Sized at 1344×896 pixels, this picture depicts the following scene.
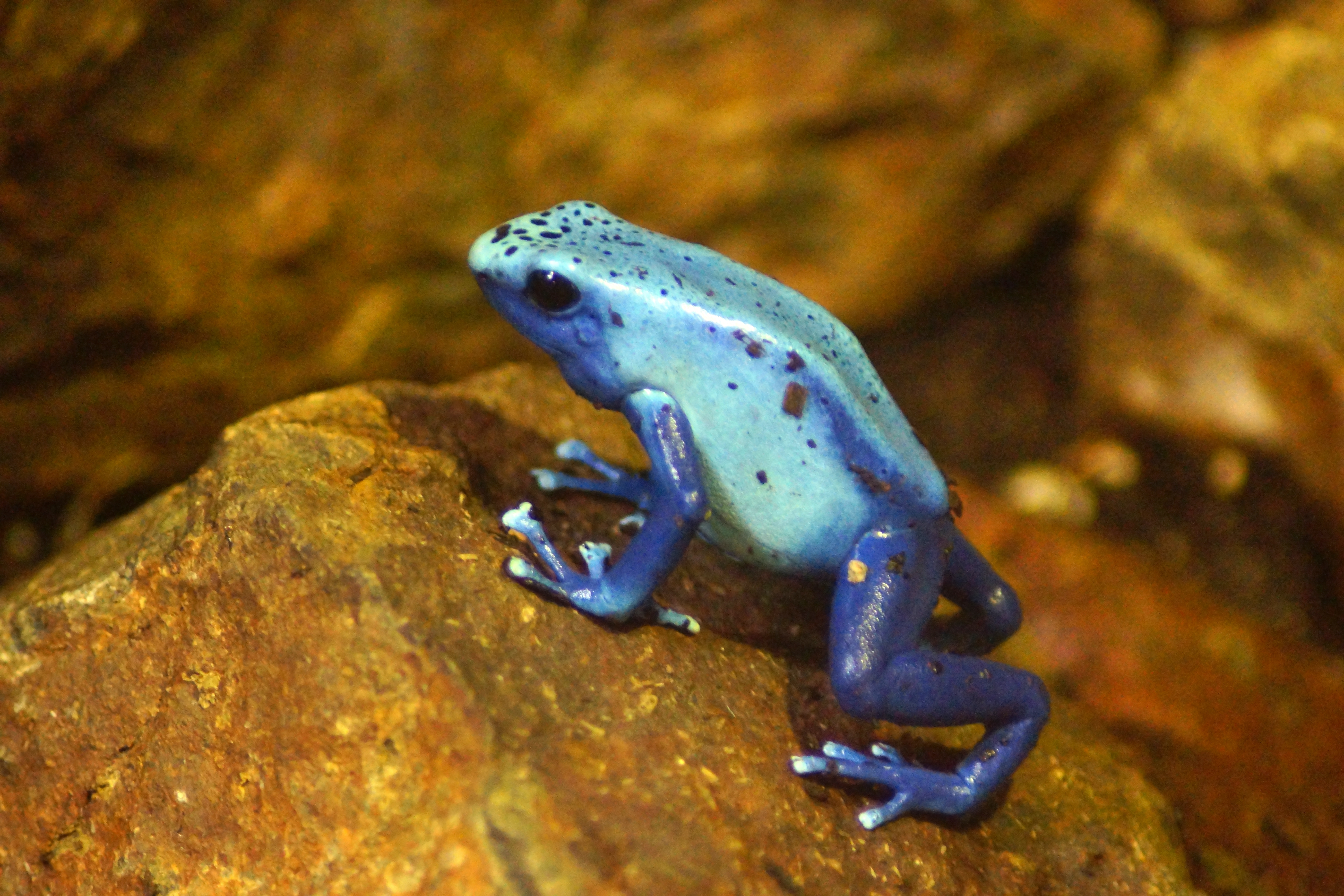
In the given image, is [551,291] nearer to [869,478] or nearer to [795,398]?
[795,398]

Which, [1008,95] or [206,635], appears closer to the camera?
[206,635]

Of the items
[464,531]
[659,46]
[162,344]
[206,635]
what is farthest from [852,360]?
[162,344]

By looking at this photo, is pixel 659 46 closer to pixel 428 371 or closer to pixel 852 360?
pixel 428 371

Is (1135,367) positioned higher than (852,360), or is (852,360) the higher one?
(852,360)

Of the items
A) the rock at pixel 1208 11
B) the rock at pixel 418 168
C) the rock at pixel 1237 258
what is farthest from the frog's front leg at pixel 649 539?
the rock at pixel 1208 11

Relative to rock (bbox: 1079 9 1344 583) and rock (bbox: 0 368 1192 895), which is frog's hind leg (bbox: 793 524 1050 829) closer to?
rock (bbox: 0 368 1192 895)

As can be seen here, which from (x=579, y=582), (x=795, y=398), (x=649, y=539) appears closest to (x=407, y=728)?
(x=579, y=582)
